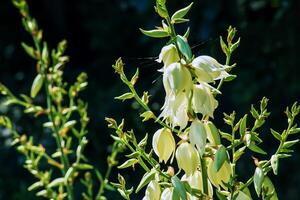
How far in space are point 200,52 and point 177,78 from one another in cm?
213

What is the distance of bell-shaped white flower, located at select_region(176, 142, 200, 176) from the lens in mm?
902

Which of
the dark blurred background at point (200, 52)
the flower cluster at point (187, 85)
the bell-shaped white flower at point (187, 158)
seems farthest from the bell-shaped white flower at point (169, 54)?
the dark blurred background at point (200, 52)

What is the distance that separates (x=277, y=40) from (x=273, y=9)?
14 cm

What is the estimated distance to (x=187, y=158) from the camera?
0.90 meters

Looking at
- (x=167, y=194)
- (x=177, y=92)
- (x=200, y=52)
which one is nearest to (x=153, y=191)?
(x=167, y=194)

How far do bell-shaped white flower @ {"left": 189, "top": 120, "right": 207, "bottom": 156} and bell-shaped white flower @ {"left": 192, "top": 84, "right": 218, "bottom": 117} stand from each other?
2cm

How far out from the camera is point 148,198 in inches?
36.3

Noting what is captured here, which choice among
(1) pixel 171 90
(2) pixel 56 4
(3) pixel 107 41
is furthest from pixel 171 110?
(2) pixel 56 4

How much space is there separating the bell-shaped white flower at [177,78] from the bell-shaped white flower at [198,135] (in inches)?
1.6

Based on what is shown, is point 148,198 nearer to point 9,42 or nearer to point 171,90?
point 171,90

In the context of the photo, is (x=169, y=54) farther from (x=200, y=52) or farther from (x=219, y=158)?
(x=200, y=52)

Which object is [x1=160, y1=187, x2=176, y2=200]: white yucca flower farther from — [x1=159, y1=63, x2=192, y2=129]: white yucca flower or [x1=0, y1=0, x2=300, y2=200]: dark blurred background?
[x1=0, y1=0, x2=300, y2=200]: dark blurred background

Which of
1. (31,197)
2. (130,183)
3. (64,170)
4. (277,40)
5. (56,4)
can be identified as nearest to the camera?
(64,170)

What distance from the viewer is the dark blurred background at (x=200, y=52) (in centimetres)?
318
